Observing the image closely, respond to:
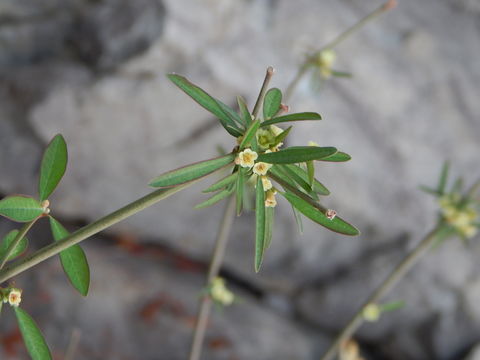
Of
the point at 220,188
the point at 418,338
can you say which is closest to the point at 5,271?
the point at 220,188

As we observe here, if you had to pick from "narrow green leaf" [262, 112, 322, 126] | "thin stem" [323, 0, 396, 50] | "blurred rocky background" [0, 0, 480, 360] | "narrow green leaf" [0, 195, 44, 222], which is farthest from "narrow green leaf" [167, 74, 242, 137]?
"blurred rocky background" [0, 0, 480, 360]

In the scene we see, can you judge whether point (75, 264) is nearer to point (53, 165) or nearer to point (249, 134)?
point (53, 165)

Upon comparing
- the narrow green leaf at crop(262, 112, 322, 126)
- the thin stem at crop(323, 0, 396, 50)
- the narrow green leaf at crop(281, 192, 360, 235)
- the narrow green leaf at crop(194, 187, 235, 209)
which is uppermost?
the thin stem at crop(323, 0, 396, 50)

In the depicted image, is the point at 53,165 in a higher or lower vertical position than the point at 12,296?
higher

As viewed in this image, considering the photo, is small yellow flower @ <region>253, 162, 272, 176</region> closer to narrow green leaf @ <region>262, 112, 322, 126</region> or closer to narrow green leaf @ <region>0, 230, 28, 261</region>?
narrow green leaf @ <region>262, 112, 322, 126</region>

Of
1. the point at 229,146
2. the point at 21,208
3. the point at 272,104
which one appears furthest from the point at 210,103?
the point at 229,146

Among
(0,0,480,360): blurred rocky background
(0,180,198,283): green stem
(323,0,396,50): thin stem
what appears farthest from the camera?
(0,0,480,360): blurred rocky background
